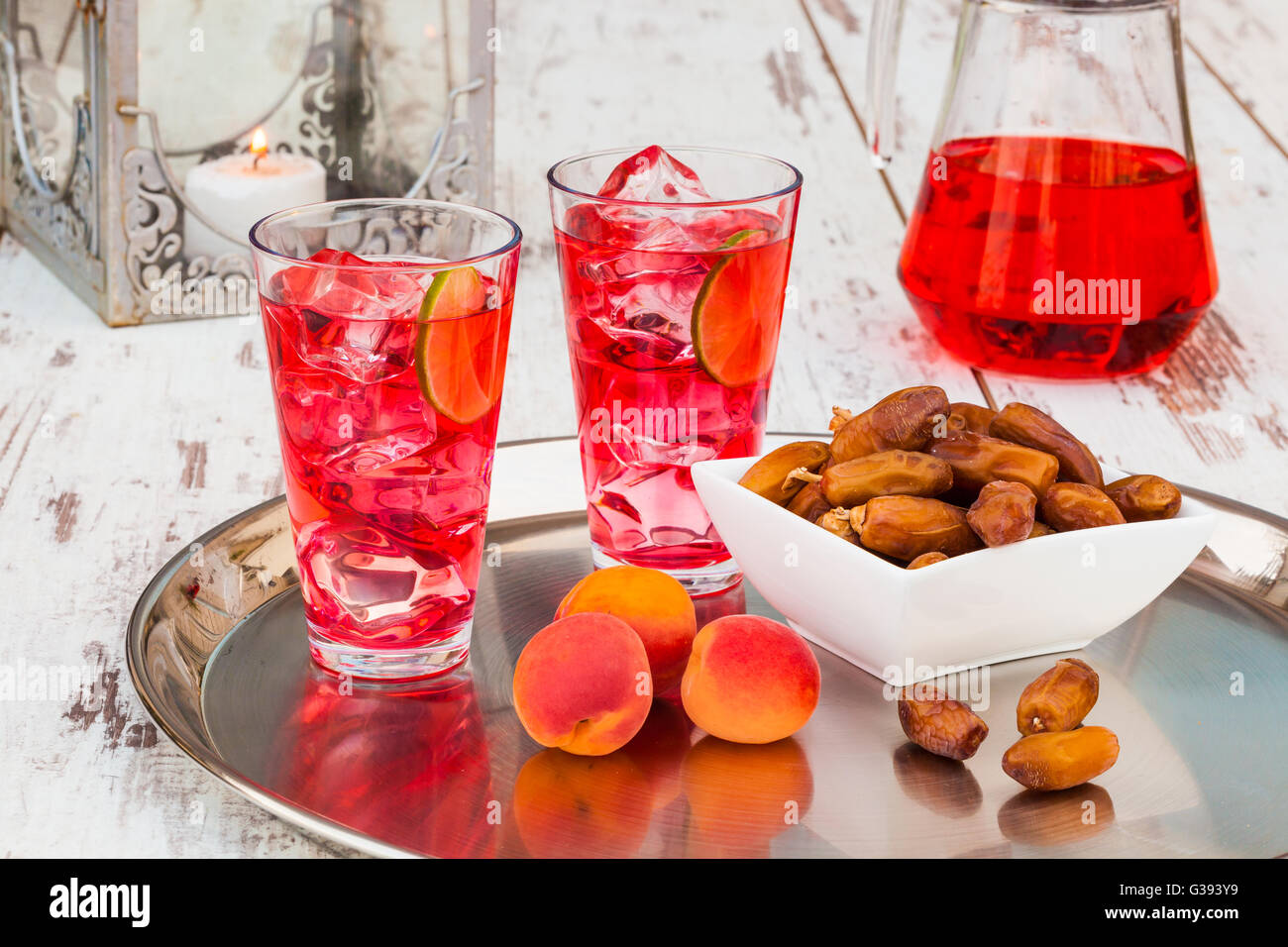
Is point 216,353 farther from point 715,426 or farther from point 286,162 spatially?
point 715,426

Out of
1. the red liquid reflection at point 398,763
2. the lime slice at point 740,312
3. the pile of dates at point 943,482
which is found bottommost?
the red liquid reflection at point 398,763

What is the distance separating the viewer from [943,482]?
2.34ft

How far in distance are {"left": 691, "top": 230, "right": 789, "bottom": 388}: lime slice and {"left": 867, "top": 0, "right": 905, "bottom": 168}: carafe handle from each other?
1.44ft

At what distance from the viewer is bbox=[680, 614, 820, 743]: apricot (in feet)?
2.17

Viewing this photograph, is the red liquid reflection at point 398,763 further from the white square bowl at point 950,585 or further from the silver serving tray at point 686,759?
the white square bowl at point 950,585

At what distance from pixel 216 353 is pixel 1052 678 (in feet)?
2.68

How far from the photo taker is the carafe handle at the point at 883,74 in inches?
47.1

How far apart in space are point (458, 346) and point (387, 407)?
41 mm

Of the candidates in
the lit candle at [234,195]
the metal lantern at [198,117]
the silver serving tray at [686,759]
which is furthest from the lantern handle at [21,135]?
the silver serving tray at [686,759]

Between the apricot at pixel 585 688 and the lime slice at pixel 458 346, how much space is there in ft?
0.37

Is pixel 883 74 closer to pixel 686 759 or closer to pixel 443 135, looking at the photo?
pixel 443 135

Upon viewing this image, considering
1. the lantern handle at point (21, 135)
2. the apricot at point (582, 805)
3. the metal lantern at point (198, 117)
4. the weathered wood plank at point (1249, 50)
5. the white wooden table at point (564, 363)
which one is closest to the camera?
the apricot at point (582, 805)

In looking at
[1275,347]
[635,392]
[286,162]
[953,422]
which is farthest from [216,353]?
[1275,347]

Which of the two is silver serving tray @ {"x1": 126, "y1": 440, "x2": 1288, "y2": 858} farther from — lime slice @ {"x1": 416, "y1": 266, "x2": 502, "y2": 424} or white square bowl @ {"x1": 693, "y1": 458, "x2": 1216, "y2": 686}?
lime slice @ {"x1": 416, "y1": 266, "x2": 502, "y2": 424}
